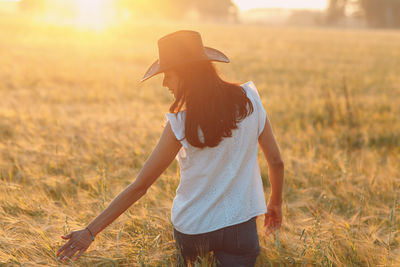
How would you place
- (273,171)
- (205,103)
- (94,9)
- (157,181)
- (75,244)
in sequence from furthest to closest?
(94,9) → (157,181) → (273,171) → (75,244) → (205,103)

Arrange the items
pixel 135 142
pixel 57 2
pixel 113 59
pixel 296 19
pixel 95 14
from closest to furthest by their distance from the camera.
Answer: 1. pixel 135 142
2. pixel 113 59
3. pixel 95 14
4. pixel 57 2
5. pixel 296 19

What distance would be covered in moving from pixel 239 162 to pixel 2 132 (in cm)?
371

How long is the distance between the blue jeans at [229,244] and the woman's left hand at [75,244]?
0.46m

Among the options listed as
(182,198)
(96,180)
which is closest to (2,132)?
(96,180)

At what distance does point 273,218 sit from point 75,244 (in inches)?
42.7

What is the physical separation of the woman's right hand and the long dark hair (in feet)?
2.25

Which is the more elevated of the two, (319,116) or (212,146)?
(212,146)

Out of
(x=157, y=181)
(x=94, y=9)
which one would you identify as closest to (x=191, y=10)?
(x=94, y=9)

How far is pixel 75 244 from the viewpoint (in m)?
1.89

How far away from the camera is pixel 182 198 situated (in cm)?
202

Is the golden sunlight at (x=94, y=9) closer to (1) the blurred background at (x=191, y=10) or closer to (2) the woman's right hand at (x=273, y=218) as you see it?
(1) the blurred background at (x=191, y=10)

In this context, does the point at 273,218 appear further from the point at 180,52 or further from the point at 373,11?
the point at 373,11

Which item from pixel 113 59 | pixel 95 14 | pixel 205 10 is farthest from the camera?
pixel 205 10

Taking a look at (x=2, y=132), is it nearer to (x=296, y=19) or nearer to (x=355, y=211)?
(x=355, y=211)
